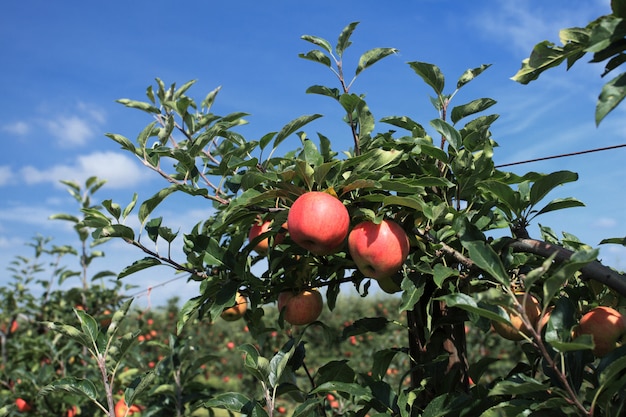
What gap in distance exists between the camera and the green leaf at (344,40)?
1.94 m

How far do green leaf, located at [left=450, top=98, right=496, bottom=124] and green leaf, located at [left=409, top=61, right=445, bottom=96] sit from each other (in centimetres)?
10

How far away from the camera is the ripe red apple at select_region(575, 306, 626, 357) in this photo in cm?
153

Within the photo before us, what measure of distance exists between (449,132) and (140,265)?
3.69 feet

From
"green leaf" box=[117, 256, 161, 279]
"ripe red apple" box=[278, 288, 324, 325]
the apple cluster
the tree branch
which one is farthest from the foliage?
"green leaf" box=[117, 256, 161, 279]

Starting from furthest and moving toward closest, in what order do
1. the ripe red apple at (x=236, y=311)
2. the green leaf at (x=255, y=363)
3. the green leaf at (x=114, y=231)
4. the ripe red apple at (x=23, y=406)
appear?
the ripe red apple at (x=23, y=406)
the ripe red apple at (x=236, y=311)
the green leaf at (x=114, y=231)
the green leaf at (x=255, y=363)

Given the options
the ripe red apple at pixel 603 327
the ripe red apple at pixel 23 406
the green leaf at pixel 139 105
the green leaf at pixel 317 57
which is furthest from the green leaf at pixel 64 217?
the ripe red apple at pixel 603 327

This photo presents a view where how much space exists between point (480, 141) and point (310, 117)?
54cm

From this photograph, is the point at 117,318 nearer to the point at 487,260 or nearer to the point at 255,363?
the point at 255,363

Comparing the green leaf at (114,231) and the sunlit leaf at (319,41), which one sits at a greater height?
the sunlit leaf at (319,41)

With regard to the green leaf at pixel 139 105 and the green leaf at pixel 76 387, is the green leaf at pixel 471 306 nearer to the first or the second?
the green leaf at pixel 76 387

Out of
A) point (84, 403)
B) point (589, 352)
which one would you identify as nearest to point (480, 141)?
point (589, 352)

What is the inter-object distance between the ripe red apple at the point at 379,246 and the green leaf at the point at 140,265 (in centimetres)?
73

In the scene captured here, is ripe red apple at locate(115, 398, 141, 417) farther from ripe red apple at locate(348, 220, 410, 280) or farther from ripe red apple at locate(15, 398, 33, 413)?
ripe red apple at locate(348, 220, 410, 280)

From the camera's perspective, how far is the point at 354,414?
72.1 inches
